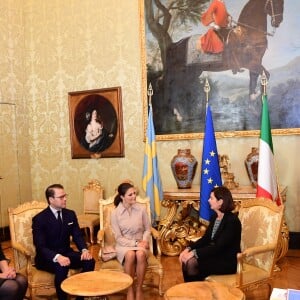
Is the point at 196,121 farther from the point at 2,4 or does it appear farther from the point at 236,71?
the point at 2,4

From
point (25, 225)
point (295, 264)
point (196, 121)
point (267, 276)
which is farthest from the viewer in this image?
point (196, 121)

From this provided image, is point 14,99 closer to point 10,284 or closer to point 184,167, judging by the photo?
point 184,167

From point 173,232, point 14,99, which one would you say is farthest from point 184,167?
point 14,99

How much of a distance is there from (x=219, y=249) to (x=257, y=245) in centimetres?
47

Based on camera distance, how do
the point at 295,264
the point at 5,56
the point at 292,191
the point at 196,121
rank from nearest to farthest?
the point at 295,264 < the point at 292,191 < the point at 196,121 < the point at 5,56

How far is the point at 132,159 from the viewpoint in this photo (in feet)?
23.6

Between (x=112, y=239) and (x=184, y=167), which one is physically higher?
(x=184, y=167)

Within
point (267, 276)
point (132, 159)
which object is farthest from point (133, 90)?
point (267, 276)

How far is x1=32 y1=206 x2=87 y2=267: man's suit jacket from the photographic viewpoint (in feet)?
12.8

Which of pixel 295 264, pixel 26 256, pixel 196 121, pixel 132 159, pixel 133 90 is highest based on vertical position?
pixel 133 90

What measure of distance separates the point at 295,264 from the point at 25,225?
3258mm

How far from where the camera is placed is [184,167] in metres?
6.13

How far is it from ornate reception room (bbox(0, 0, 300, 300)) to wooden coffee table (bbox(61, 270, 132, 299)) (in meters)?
0.80

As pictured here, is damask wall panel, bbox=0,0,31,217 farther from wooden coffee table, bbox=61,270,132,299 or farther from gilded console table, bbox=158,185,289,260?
wooden coffee table, bbox=61,270,132,299
